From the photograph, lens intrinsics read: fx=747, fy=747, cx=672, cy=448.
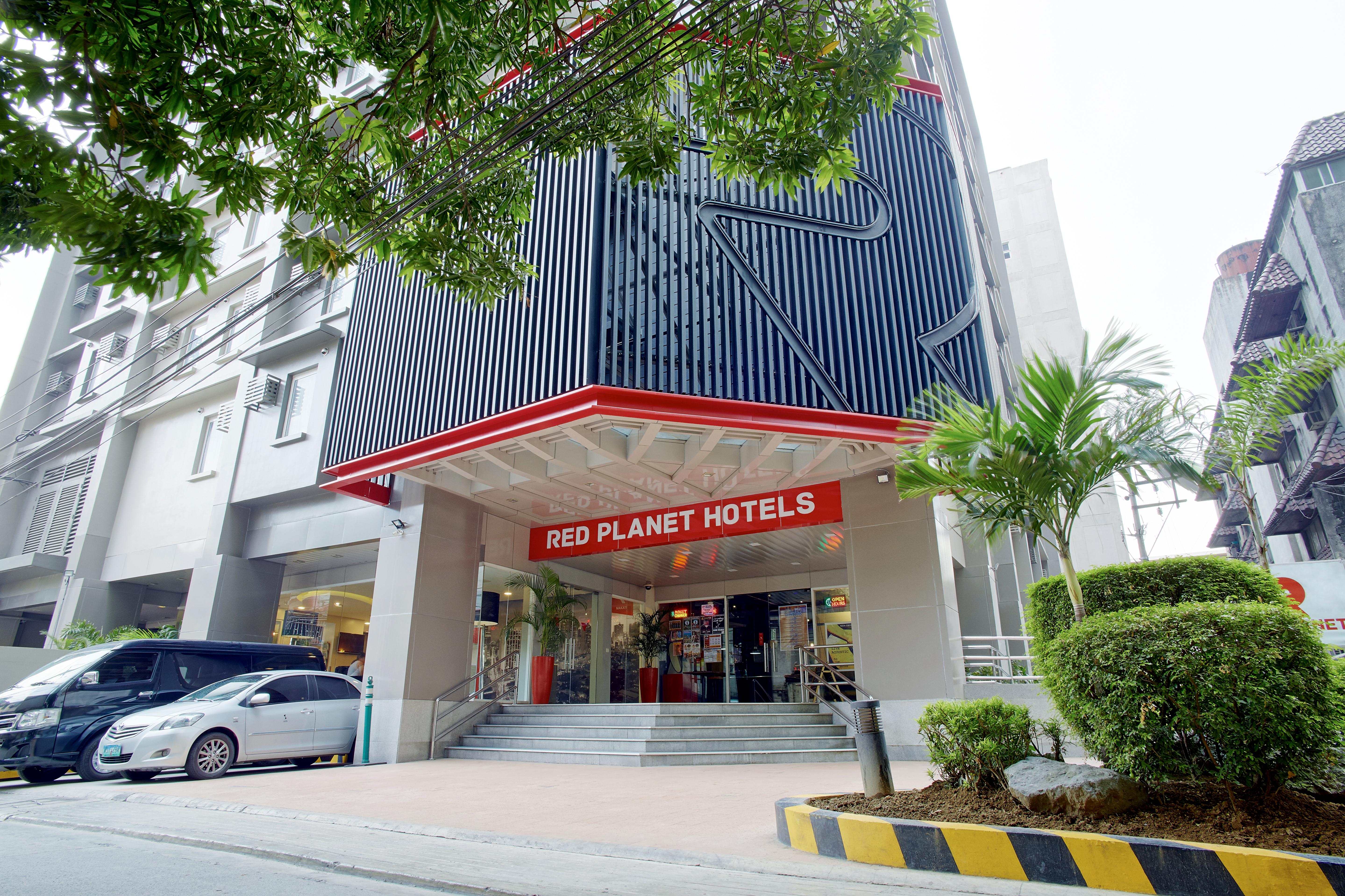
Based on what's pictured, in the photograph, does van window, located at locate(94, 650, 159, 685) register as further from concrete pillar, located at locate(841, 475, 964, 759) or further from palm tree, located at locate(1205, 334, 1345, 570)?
palm tree, located at locate(1205, 334, 1345, 570)

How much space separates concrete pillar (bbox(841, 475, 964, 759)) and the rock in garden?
6603 mm

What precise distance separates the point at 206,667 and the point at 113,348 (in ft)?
53.7

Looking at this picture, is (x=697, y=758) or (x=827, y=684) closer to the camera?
(x=697, y=758)

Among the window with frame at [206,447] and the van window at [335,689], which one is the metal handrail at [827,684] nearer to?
the van window at [335,689]

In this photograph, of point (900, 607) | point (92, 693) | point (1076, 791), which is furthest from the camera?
point (900, 607)

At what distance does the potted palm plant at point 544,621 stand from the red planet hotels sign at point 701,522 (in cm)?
58

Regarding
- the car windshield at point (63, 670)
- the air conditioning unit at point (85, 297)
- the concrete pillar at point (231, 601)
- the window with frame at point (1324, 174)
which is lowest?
the car windshield at point (63, 670)

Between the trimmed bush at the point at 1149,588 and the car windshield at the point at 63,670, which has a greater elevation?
the trimmed bush at the point at 1149,588

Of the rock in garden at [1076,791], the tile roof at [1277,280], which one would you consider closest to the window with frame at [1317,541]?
the tile roof at [1277,280]

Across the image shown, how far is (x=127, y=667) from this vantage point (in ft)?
33.1

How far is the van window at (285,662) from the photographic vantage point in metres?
11.5

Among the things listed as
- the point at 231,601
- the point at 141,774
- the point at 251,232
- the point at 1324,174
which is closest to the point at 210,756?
the point at 141,774

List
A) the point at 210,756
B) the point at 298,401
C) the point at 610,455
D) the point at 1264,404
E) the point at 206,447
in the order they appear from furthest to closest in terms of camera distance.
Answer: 1. the point at 206,447
2. the point at 298,401
3. the point at 610,455
4. the point at 210,756
5. the point at 1264,404

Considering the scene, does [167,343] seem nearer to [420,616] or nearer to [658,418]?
[420,616]
